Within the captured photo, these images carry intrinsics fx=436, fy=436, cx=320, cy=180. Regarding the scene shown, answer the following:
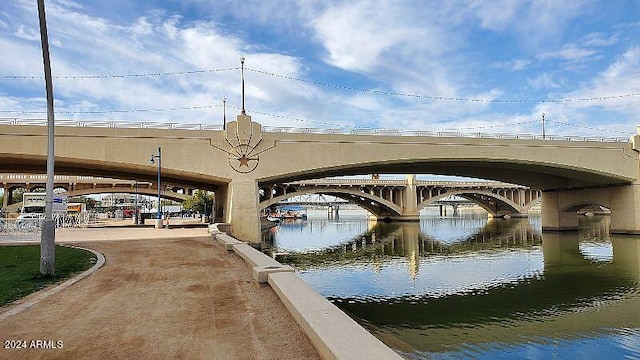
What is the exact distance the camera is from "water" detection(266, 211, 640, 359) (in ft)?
40.6

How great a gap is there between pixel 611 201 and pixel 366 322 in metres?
45.6

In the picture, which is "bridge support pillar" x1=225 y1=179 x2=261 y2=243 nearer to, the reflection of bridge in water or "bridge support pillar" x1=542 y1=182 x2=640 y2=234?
the reflection of bridge in water

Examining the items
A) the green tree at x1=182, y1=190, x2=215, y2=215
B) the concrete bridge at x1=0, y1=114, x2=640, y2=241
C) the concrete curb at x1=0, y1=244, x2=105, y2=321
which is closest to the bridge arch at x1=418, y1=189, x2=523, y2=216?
the concrete bridge at x1=0, y1=114, x2=640, y2=241

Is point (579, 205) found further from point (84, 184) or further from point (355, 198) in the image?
point (84, 184)

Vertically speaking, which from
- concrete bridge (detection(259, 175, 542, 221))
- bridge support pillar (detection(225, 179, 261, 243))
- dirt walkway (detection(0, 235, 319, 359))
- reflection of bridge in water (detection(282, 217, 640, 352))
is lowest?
reflection of bridge in water (detection(282, 217, 640, 352))

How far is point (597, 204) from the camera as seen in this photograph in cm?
4975

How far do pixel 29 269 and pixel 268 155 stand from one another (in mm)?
21344

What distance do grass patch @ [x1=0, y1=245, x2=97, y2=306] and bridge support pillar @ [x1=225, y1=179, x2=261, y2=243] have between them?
13.8 meters

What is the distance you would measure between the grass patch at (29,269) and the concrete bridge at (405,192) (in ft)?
172

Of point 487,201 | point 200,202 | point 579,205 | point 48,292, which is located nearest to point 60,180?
point 200,202

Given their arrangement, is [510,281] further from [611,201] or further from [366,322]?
[611,201]

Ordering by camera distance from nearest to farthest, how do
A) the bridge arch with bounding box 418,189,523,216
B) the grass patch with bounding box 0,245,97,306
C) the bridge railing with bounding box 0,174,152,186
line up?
the grass patch with bounding box 0,245,97,306, the bridge railing with bounding box 0,174,152,186, the bridge arch with bounding box 418,189,523,216

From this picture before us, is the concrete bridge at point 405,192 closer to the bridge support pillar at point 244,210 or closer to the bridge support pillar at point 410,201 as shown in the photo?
the bridge support pillar at point 410,201

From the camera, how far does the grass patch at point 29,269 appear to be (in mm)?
11258
